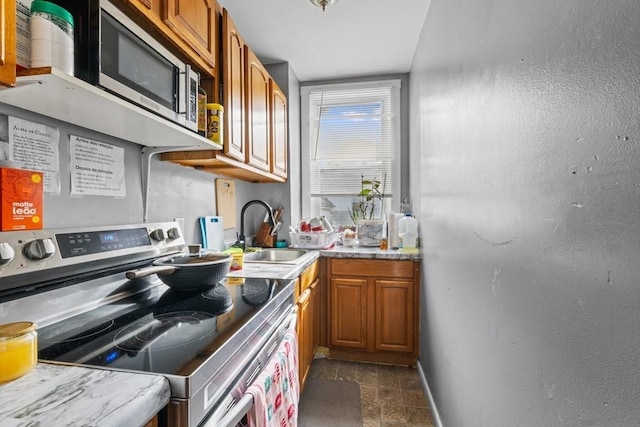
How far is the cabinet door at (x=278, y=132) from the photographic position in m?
2.17

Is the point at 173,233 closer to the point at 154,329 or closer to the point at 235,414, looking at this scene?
the point at 154,329

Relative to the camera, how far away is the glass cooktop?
25.8 inches

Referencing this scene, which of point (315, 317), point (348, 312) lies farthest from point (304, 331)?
point (348, 312)

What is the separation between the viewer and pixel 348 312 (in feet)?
7.45

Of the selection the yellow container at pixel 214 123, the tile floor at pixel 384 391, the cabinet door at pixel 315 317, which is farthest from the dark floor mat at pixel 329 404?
the yellow container at pixel 214 123

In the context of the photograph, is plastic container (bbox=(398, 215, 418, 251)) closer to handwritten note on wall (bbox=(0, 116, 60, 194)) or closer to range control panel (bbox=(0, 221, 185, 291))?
range control panel (bbox=(0, 221, 185, 291))

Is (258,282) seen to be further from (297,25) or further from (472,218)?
(297,25)

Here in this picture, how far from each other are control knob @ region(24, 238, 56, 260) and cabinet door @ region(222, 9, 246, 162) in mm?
757

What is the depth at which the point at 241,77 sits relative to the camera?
1.65 m

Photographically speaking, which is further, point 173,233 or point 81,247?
point 173,233

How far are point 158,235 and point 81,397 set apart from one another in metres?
0.88

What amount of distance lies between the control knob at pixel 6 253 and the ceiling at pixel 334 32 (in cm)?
169

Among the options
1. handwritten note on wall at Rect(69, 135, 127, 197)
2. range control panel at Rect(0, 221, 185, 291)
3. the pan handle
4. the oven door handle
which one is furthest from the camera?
handwritten note on wall at Rect(69, 135, 127, 197)

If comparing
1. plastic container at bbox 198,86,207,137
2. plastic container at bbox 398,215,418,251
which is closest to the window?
plastic container at bbox 398,215,418,251
